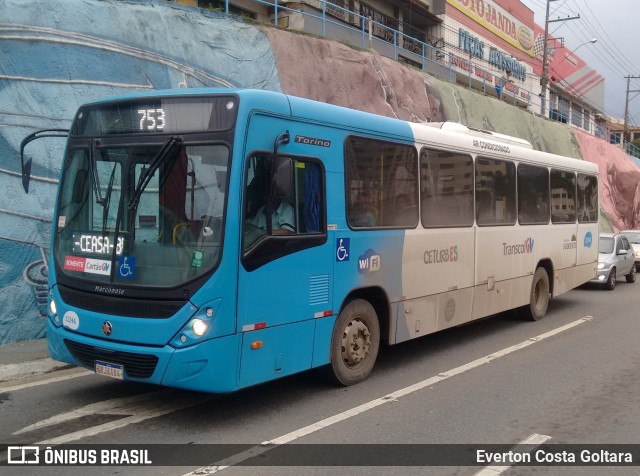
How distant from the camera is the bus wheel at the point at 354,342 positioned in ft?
21.1

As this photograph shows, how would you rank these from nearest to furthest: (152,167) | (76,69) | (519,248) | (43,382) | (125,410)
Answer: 1. (152,167)
2. (125,410)
3. (43,382)
4. (76,69)
5. (519,248)

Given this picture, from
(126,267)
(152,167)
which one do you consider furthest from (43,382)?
(152,167)

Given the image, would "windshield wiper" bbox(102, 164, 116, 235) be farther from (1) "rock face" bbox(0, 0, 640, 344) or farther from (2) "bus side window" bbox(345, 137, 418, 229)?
(1) "rock face" bbox(0, 0, 640, 344)

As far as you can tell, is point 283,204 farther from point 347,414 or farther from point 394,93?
point 394,93

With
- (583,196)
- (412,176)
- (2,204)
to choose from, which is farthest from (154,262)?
(583,196)

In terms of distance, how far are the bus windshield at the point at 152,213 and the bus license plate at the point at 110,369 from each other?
0.72m

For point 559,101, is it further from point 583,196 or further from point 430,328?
point 430,328

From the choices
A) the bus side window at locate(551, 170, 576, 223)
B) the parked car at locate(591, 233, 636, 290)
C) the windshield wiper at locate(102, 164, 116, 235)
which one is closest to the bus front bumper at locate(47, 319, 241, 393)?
the windshield wiper at locate(102, 164, 116, 235)

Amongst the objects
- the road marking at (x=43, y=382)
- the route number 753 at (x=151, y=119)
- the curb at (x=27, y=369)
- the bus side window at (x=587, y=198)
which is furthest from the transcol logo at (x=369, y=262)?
the bus side window at (x=587, y=198)

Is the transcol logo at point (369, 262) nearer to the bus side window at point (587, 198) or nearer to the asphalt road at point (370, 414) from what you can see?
the asphalt road at point (370, 414)

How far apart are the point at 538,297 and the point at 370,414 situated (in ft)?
21.1

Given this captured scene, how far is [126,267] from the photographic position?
17.6 feet

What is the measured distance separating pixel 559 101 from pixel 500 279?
4735 cm

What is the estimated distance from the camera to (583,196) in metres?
12.8
